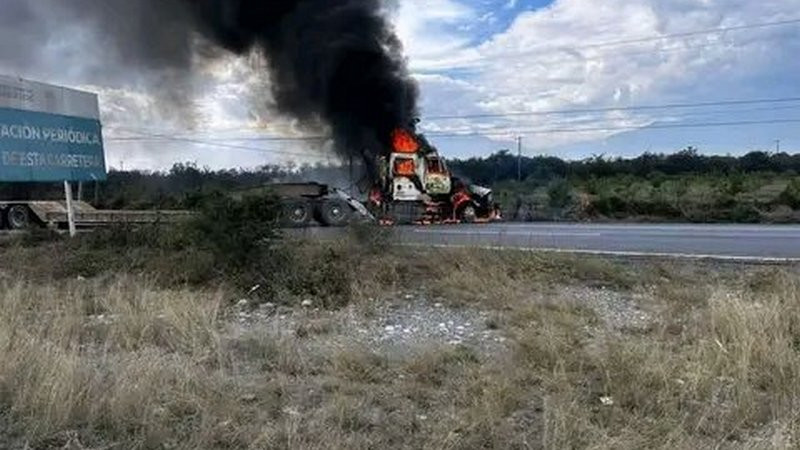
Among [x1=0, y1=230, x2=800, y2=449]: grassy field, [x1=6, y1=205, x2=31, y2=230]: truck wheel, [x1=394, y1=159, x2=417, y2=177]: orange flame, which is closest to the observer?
[x1=0, y1=230, x2=800, y2=449]: grassy field

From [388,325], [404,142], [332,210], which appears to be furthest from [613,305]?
[404,142]

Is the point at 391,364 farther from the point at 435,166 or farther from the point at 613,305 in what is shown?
the point at 435,166

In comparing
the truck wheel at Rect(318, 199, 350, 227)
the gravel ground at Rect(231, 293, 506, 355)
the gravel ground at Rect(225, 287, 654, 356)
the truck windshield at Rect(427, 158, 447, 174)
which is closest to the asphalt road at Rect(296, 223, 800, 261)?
the gravel ground at Rect(225, 287, 654, 356)

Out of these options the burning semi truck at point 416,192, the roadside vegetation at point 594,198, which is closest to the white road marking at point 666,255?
the roadside vegetation at point 594,198

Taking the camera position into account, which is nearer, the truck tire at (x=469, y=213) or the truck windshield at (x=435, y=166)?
the truck tire at (x=469, y=213)

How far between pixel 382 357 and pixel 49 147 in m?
13.1

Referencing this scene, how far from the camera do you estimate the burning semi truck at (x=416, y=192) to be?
31281 mm

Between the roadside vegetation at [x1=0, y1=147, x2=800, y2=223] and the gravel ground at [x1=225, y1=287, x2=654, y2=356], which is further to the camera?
the roadside vegetation at [x1=0, y1=147, x2=800, y2=223]

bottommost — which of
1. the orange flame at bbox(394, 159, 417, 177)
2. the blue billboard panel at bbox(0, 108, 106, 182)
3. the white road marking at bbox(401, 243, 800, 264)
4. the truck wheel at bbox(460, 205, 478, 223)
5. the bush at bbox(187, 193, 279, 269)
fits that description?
the truck wheel at bbox(460, 205, 478, 223)

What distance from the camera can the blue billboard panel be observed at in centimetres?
1625

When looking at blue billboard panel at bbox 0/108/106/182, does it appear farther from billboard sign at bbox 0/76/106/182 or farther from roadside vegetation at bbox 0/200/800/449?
roadside vegetation at bbox 0/200/800/449

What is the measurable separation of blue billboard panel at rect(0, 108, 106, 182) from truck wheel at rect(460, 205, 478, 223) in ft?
53.4

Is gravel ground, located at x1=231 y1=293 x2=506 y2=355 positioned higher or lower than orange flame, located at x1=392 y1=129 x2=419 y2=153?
lower

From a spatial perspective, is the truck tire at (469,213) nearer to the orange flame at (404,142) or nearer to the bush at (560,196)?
the orange flame at (404,142)
